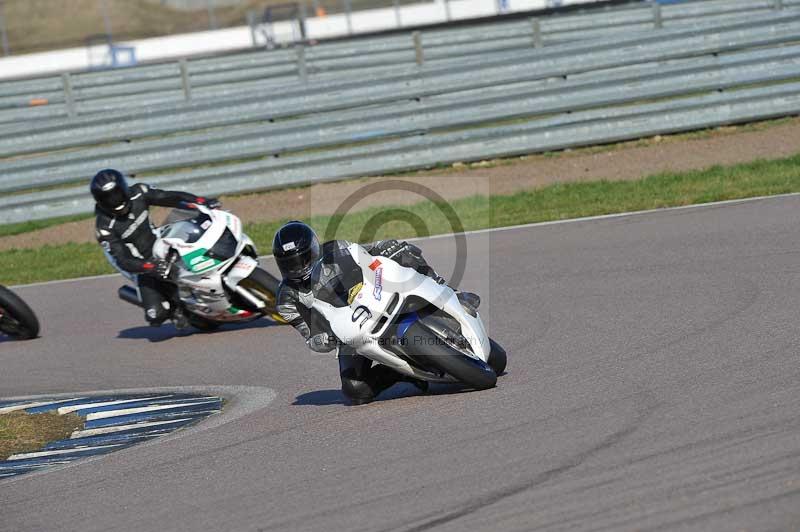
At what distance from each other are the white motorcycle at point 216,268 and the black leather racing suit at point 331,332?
3.02 metres

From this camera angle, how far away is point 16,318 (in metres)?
11.4

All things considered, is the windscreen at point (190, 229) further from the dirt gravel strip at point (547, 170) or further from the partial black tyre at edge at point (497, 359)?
the dirt gravel strip at point (547, 170)

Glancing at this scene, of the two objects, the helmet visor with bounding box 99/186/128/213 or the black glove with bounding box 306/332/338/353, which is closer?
the black glove with bounding box 306/332/338/353

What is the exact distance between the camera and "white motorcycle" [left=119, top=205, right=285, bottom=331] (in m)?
10.6

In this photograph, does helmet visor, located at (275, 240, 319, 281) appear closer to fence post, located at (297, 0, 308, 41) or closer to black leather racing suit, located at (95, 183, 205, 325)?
black leather racing suit, located at (95, 183, 205, 325)

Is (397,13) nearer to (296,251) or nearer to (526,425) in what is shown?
(296,251)

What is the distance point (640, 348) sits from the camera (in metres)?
7.73

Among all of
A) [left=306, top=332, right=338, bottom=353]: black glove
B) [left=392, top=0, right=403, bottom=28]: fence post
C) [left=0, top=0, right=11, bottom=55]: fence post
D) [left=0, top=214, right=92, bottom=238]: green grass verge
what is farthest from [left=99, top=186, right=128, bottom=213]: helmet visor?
[left=0, top=0, right=11, bottom=55]: fence post

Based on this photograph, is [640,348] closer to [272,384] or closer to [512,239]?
[272,384]

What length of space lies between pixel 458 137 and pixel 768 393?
39.4 feet

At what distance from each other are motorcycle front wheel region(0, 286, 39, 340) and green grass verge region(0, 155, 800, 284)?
3.52 m

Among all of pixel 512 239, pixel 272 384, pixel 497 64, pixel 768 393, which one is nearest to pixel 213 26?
pixel 497 64

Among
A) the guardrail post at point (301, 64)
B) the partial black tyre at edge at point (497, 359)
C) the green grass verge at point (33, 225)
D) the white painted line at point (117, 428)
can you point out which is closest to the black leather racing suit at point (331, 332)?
the partial black tyre at edge at point (497, 359)

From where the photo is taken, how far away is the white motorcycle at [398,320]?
695cm
